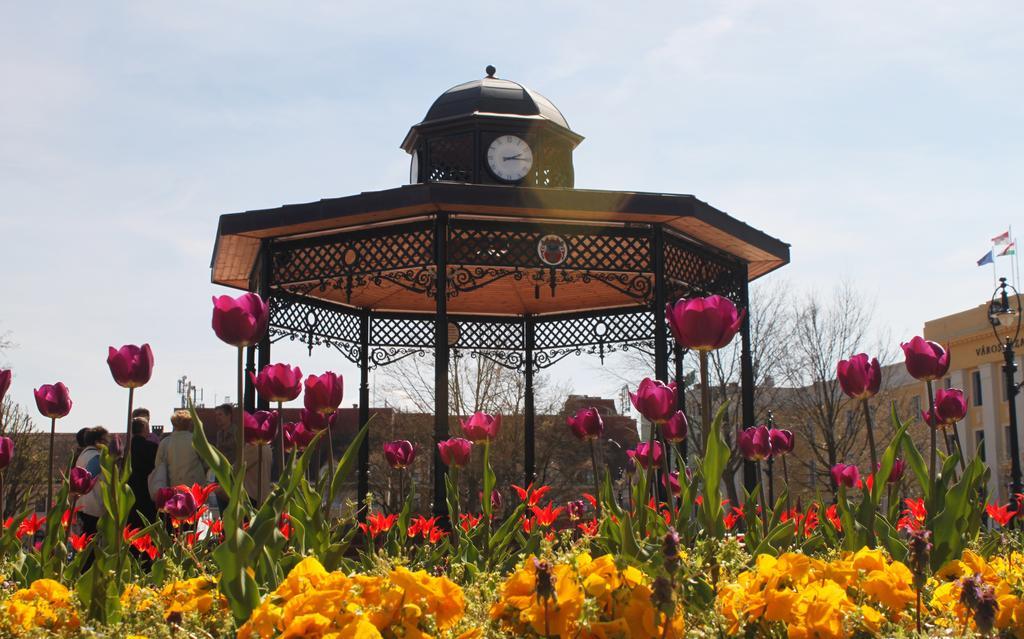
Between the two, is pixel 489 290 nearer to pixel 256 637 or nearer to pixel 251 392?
pixel 251 392

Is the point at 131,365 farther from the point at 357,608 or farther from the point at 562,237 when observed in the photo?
the point at 562,237

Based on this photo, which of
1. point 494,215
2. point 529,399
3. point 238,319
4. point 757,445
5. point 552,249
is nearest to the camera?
point 238,319

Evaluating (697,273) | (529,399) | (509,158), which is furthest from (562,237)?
(529,399)

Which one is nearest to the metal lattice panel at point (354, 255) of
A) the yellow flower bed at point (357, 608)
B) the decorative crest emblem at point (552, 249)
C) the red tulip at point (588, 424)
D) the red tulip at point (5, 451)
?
the decorative crest emblem at point (552, 249)

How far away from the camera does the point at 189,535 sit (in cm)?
468

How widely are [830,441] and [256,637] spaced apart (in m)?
28.0

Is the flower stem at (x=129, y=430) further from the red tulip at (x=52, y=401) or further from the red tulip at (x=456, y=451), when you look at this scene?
the red tulip at (x=456, y=451)

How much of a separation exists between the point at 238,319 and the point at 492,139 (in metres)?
8.46

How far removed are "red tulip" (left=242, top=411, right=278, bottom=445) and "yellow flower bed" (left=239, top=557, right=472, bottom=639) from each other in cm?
185

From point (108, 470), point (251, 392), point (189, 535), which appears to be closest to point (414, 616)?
point (108, 470)

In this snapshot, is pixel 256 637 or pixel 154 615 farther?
pixel 154 615

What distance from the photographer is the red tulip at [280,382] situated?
3.93 m

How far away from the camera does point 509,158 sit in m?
11.6

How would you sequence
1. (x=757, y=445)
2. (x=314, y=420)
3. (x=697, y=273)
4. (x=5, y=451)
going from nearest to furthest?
1. (x=5, y=451)
2. (x=314, y=420)
3. (x=757, y=445)
4. (x=697, y=273)
